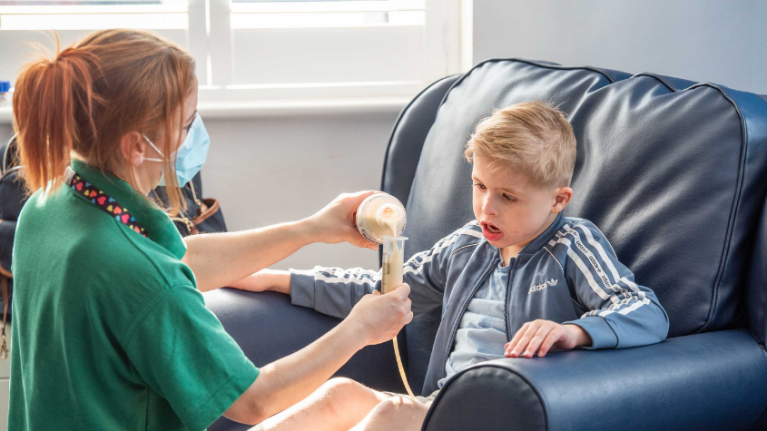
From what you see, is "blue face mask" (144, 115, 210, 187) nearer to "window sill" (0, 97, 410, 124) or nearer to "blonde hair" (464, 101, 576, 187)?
"blonde hair" (464, 101, 576, 187)

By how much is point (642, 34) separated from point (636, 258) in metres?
0.92

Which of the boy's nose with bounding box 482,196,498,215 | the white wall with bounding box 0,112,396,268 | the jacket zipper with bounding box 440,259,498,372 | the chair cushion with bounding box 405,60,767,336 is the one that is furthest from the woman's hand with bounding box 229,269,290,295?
the white wall with bounding box 0,112,396,268

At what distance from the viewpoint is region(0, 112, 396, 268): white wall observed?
1930 mm

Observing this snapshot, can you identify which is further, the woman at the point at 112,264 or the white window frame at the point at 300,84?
the white window frame at the point at 300,84

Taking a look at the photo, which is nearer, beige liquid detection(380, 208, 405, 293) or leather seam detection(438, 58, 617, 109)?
beige liquid detection(380, 208, 405, 293)

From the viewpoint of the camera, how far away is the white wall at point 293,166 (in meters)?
1.93

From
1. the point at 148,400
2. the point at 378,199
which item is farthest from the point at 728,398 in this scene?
the point at 148,400

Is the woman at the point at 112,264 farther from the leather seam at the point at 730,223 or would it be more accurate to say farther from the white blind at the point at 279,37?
the white blind at the point at 279,37

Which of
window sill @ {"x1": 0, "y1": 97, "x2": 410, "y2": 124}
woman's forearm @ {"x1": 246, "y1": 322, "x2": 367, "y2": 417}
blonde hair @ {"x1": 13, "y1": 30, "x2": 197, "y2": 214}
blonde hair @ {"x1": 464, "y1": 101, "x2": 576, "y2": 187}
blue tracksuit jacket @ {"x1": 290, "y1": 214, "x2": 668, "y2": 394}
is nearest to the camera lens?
blonde hair @ {"x1": 13, "y1": 30, "x2": 197, "y2": 214}

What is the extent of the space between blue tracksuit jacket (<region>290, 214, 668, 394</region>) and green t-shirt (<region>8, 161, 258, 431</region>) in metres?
0.48

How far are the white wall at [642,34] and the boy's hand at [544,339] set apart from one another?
1047 mm

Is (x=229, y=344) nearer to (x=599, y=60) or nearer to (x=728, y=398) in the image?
(x=728, y=398)

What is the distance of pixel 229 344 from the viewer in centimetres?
76

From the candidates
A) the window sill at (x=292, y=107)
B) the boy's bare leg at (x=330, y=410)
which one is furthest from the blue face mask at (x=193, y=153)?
the window sill at (x=292, y=107)
